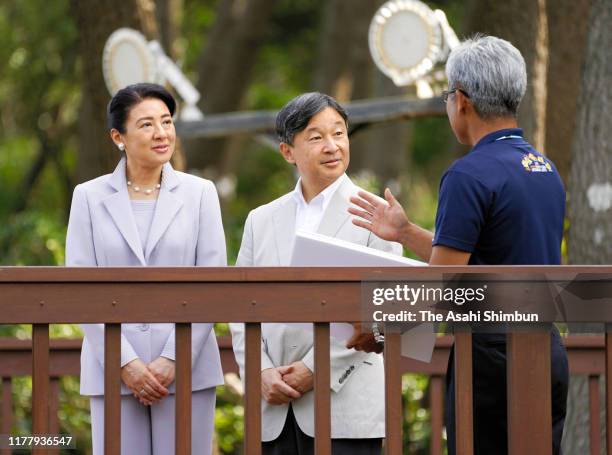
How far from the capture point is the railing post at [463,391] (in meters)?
3.60

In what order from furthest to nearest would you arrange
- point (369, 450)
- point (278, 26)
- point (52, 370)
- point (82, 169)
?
point (278, 26) < point (82, 169) < point (52, 370) < point (369, 450)

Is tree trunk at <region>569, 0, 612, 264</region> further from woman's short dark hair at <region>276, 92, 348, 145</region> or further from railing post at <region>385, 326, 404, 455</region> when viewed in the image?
railing post at <region>385, 326, 404, 455</region>

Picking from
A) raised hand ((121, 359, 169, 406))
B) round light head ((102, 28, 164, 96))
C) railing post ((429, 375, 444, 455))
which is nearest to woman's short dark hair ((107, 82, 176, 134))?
raised hand ((121, 359, 169, 406))

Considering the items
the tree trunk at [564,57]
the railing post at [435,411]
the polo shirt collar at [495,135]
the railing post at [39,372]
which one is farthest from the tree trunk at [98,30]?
the polo shirt collar at [495,135]

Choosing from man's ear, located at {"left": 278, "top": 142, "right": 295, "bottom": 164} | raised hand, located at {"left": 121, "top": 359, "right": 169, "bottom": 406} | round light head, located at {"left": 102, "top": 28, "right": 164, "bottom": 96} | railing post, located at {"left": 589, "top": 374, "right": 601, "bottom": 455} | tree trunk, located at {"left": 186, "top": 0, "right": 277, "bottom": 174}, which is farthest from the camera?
tree trunk, located at {"left": 186, "top": 0, "right": 277, "bottom": 174}

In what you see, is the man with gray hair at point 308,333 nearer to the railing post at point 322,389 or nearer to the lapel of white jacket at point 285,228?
the lapel of white jacket at point 285,228

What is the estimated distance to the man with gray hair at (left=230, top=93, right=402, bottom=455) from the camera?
169 inches

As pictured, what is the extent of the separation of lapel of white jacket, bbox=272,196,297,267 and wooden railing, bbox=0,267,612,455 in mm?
794

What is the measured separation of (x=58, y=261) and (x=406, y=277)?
16.9 ft

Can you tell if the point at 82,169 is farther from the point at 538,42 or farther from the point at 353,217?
the point at 353,217

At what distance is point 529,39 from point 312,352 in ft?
13.1

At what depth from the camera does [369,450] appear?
14.3 ft

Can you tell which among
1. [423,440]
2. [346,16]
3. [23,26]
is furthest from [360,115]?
[23,26]

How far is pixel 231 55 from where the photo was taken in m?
14.4
